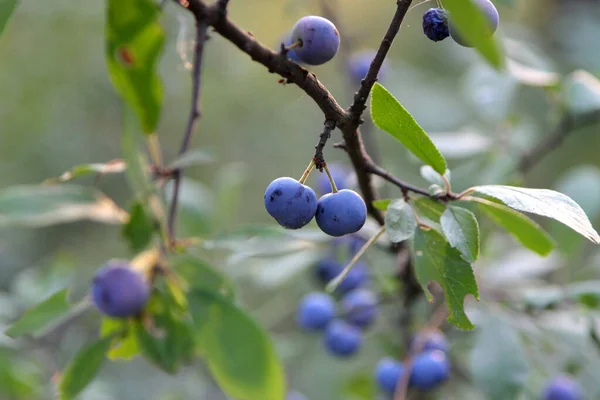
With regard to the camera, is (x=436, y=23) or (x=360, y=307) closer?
(x=436, y=23)

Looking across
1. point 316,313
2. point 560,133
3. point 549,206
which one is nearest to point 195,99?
point 549,206

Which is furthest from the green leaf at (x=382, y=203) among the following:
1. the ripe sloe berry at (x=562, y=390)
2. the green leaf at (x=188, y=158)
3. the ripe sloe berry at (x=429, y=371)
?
the ripe sloe berry at (x=562, y=390)

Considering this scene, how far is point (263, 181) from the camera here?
308cm

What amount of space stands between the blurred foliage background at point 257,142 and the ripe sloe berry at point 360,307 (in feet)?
0.15

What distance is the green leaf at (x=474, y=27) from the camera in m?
0.36

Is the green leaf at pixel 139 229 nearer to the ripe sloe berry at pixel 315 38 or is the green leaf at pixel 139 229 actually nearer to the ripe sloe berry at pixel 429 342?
the ripe sloe berry at pixel 315 38

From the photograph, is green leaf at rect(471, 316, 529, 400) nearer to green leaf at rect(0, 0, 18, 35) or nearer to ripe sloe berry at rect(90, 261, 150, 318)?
ripe sloe berry at rect(90, 261, 150, 318)

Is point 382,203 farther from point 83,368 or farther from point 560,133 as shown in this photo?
point 560,133

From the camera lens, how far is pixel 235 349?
95 centimetres

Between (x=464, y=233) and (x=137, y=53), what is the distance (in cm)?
52

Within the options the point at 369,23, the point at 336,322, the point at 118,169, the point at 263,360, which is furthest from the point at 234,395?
the point at 369,23

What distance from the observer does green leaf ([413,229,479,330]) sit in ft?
2.14

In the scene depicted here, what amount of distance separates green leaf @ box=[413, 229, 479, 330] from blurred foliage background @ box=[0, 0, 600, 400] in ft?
1.29

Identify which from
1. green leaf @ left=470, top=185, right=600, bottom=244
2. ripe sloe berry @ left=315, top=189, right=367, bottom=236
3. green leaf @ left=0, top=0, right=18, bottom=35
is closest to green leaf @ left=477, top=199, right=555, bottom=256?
green leaf @ left=470, top=185, right=600, bottom=244
